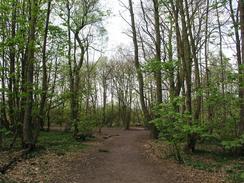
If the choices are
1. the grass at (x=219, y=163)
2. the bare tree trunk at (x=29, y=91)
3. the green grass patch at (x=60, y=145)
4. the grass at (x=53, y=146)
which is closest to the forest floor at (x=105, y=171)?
the grass at (x=219, y=163)

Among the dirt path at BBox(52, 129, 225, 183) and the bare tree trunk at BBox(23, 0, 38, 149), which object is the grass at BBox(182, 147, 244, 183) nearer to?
the dirt path at BBox(52, 129, 225, 183)

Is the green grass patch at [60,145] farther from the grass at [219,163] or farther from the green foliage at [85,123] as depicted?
the grass at [219,163]

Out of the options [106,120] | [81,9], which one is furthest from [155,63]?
[106,120]

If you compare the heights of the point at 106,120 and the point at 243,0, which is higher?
the point at 243,0

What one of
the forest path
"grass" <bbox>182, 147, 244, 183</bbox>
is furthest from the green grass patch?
"grass" <bbox>182, 147, 244, 183</bbox>

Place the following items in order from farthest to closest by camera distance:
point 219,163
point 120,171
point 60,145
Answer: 1. point 60,145
2. point 219,163
3. point 120,171

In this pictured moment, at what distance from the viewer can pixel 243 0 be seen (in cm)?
1041

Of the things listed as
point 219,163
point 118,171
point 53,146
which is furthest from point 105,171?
point 53,146

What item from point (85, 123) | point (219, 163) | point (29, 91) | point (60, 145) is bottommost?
point (219, 163)

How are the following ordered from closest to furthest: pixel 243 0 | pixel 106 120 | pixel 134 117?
1. pixel 243 0
2. pixel 106 120
3. pixel 134 117

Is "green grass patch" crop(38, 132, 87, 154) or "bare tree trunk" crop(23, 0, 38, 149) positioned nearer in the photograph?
"bare tree trunk" crop(23, 0, 38, 149)

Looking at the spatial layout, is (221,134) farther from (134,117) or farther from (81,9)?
(134,117)

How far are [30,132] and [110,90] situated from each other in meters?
32.5

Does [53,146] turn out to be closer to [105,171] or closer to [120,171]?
[105,171]
